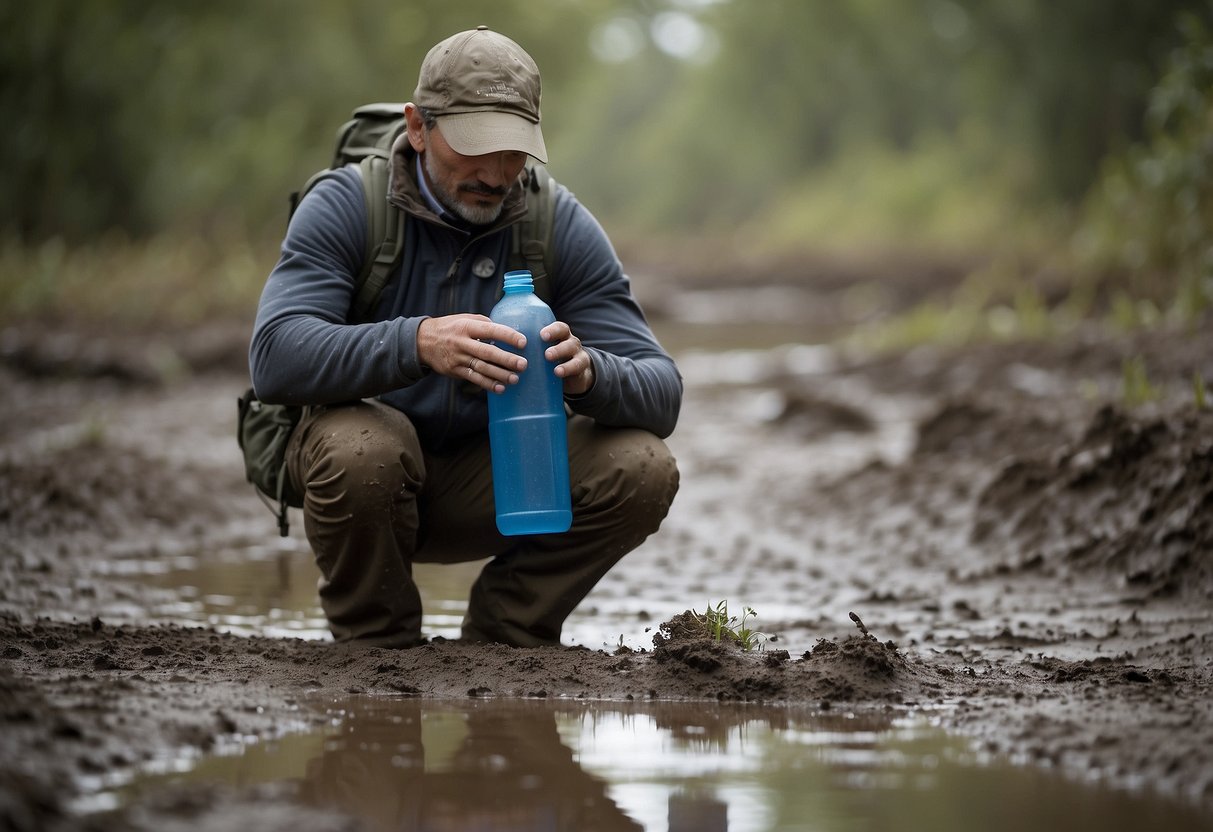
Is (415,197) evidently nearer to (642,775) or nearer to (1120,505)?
(642,775)

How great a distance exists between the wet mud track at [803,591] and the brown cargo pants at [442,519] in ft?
0.55

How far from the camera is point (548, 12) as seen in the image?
95.8 feet

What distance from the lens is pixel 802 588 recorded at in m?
5.27

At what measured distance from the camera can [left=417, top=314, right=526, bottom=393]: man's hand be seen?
137 inches

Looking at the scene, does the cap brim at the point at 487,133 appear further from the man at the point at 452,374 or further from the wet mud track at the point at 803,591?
the wet mud track at the point at 803,591

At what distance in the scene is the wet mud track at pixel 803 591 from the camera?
3023 mm

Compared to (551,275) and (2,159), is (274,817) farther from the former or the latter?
(2,159)

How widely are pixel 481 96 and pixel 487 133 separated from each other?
0.31 feet

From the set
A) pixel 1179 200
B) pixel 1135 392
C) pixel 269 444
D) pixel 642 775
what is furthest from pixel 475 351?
pixel 1179 200

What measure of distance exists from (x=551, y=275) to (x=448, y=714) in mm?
1224

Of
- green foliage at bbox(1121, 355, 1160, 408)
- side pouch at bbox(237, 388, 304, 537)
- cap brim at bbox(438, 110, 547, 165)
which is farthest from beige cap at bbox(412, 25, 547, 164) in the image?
green foliage at bbox(1121, 355, 1160, 408)

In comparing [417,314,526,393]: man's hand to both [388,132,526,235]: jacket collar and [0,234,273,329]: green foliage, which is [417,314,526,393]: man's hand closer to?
[388,132,526,235]: jacket collar

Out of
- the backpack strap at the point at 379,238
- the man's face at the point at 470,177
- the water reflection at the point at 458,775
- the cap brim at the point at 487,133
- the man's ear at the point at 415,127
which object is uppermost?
the man's ear at the point at 415,127

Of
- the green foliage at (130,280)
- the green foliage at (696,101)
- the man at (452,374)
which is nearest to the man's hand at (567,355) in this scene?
the man at (452,374)
